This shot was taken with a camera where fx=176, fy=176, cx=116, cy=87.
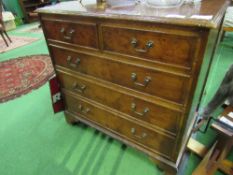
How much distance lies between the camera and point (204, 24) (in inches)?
24.4

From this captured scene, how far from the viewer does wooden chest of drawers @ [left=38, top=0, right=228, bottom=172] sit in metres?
0.74

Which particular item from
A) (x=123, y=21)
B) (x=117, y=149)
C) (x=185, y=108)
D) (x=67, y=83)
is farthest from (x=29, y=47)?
(x=185, y=108)

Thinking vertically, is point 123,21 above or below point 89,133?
above

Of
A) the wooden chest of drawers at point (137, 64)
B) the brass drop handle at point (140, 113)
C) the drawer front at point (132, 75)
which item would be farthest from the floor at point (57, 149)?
the drawer front at point (132, 75)

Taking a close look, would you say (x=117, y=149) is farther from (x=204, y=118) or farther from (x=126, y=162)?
(x=204, y=118)

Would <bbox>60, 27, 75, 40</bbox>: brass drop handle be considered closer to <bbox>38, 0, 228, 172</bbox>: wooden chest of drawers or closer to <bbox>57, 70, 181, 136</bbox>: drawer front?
<bbox>38, 0, 228, 172</bbox>: wooden chest of drawers

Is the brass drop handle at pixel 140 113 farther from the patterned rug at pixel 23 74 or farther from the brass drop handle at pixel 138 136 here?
the patterned rug at pixel 23 74

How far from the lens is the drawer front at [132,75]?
84 centimetres

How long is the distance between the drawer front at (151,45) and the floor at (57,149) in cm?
83

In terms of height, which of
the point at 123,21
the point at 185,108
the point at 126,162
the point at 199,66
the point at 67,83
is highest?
the point at 123,21

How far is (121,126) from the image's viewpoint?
1256mm

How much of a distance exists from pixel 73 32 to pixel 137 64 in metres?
0.45

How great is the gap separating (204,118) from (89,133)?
968 mm

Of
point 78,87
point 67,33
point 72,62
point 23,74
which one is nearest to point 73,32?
point 67,33
